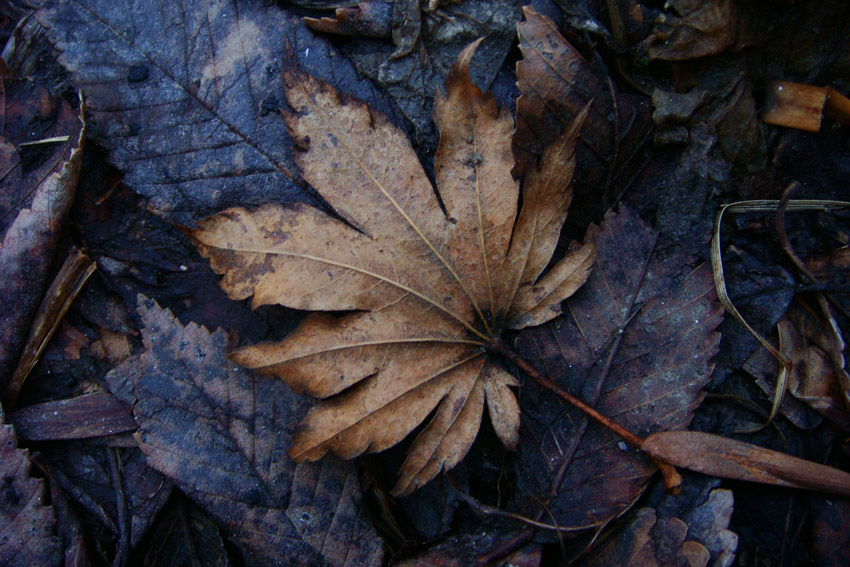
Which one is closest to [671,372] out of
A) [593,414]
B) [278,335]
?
[593,414]

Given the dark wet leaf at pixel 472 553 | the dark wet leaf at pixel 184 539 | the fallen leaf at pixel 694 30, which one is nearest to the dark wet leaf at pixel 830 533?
the dark wet leaf at pixel 472 553

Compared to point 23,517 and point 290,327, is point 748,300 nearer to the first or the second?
point 290,327

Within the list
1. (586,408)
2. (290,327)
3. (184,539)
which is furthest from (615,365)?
(184,539)

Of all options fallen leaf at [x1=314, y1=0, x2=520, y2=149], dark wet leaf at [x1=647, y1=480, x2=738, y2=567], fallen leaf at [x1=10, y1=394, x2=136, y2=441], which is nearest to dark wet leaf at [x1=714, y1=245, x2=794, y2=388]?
dark wet leaf at [x1=647, y1=480, x2=738, y2=567]

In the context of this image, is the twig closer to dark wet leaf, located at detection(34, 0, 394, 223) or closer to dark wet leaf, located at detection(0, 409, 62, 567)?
dark wet leaf, located at detection(0, 409, 62, 567)

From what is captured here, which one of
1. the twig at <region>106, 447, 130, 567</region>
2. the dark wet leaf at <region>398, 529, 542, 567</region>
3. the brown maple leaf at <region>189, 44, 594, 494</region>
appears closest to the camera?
the brown maple leaf at <region>189, 44, 594, 494</region>

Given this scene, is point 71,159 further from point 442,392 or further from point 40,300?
point 442,392

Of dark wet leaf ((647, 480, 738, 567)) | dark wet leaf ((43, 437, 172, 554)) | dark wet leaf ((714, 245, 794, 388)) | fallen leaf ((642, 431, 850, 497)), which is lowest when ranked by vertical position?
dark wet leaf ((43, 437, 172, 554))
